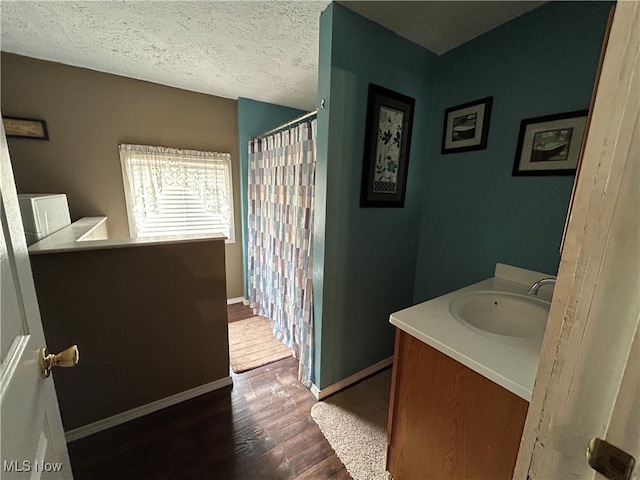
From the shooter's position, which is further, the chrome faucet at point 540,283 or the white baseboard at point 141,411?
the white baseboard at point 141,411

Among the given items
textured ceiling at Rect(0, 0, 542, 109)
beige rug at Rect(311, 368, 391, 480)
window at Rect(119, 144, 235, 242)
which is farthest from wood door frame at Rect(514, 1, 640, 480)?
window at Rect(119, 144, 235, 242)

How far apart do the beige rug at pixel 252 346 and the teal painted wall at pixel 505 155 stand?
142 centimetres

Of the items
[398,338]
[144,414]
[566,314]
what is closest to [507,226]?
[398,338]

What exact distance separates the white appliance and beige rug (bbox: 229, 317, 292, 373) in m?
1.50

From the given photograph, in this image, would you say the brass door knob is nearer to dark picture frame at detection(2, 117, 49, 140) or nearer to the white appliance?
the white appliance

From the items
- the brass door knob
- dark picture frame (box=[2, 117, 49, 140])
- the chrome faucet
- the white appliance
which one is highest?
dark picture frame (box=[2, 117, 49, 140])

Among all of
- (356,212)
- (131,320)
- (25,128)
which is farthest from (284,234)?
(25,128)

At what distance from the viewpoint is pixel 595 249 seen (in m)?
0.36

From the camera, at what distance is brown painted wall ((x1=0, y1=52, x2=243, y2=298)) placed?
1998 millimetres

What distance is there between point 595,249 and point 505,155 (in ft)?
4.68

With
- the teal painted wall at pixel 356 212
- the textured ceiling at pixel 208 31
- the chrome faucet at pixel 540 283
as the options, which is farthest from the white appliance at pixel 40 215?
the chrome faucet at pixel 540 283

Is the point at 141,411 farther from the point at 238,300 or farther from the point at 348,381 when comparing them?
the point at 238,300

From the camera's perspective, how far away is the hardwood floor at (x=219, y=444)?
1.25 metres

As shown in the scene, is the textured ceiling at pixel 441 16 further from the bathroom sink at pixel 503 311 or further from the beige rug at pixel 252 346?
the beige rug at pixel 252 346
